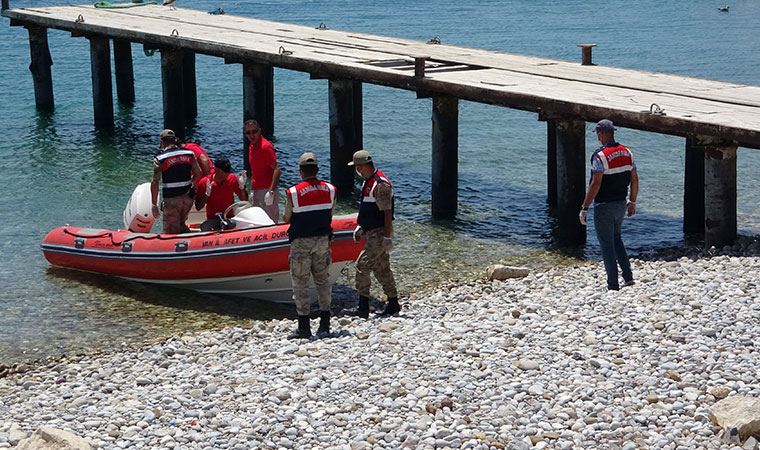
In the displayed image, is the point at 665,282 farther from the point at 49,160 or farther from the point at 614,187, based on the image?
the point at 49,160

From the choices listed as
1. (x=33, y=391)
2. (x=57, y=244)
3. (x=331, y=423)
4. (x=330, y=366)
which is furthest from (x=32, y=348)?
(x=331, y=423)

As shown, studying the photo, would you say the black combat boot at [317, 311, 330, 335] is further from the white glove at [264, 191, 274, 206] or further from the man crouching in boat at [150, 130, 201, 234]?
the man crouching in boat at [150, 130, 201, 234]

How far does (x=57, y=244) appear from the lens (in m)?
15.9

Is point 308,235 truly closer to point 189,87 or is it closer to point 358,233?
point 358,233

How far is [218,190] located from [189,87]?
1444 cm

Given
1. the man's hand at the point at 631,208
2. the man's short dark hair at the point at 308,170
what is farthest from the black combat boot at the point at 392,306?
the man's hand at the point at 631,208

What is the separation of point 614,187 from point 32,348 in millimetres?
6226

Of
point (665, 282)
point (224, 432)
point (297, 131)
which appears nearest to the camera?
point (224, 432)

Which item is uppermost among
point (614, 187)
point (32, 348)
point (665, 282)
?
point (614, 187)

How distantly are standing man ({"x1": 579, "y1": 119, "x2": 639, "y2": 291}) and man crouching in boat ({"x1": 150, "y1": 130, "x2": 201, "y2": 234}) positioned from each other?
16.0 ft

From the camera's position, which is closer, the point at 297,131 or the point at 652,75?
the point at 652,75

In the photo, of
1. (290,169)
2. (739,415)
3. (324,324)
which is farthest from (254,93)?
(739,415)

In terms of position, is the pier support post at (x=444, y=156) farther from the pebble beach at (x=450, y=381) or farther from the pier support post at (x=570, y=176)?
the pebble beach at (x=450, y=381)

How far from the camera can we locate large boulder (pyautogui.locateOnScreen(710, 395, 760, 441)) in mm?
7898
